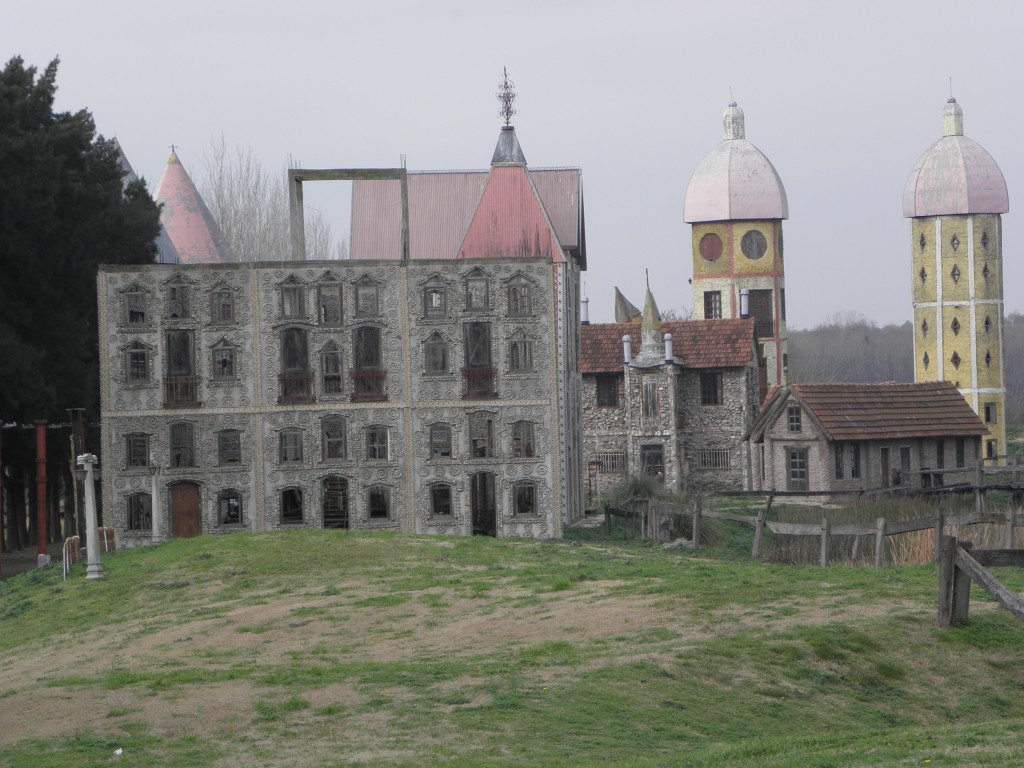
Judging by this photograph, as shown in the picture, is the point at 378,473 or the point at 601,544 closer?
the point at 601,544

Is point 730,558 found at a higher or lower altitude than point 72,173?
lower

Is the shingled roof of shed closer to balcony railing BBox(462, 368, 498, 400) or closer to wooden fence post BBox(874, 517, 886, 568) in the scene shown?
balcony railing BBox(462, 368, 498, 400)

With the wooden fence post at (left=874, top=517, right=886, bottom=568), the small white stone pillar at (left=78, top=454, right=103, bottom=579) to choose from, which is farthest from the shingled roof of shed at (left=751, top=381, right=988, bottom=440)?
the small white stone pillar at (left=78, top=454, right=103, bottom=579)

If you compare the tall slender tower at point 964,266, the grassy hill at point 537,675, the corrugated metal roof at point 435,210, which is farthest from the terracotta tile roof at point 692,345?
the grassy hill at point 537,675

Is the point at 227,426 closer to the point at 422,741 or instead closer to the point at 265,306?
the point at 265,306

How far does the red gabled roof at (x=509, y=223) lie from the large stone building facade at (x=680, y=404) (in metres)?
16.6

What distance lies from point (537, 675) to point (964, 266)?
87.6m

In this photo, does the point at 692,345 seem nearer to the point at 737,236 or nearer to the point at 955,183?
the point at 737,236

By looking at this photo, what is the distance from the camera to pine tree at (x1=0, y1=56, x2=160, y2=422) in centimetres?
5166

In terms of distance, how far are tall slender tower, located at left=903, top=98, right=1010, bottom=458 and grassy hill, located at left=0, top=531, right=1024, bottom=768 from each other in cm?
7426

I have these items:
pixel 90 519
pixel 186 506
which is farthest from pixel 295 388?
pixel 90 519

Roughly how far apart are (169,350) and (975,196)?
208ft

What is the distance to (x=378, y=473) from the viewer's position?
53.9 metres

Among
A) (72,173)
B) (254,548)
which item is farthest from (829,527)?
(72,173)
